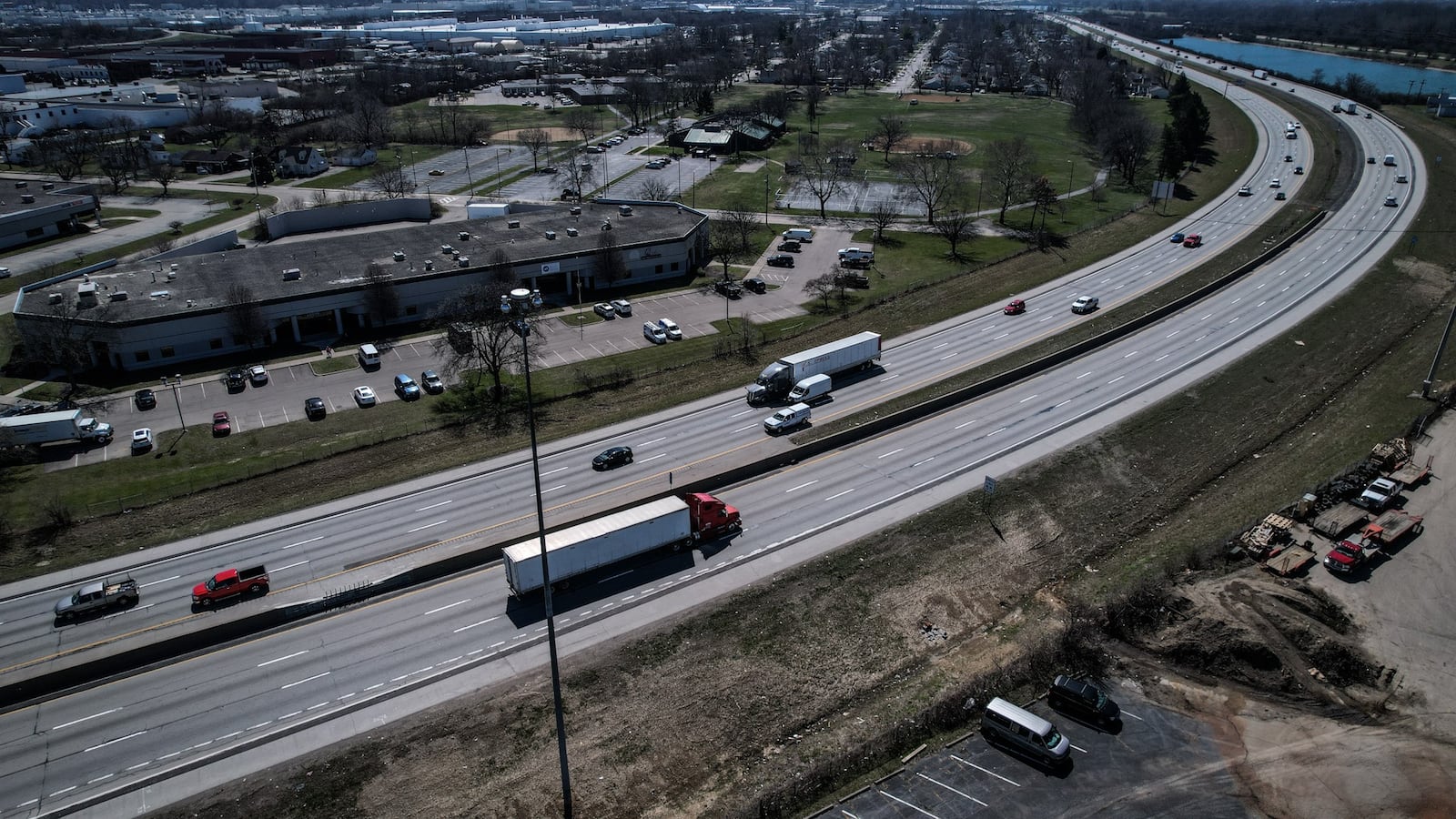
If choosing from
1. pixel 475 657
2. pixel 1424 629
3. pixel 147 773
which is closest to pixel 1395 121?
pixel 1424 629

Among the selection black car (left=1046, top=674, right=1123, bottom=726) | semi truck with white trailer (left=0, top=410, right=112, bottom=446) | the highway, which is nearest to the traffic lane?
black car (left=1046, top=674, right=1123, bottom=726)

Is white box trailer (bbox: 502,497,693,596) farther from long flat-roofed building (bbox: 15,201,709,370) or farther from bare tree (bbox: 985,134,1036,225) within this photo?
bare tree (bbox: 985,134,1036,225)

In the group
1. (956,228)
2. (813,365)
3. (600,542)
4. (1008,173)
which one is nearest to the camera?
(600,542)

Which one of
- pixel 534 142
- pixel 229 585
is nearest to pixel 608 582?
pixel 229 585

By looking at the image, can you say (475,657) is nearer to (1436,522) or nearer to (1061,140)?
(1436,522)

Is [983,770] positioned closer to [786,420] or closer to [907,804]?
[907,804]

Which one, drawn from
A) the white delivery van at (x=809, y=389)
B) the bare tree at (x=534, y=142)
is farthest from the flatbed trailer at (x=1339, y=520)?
the bare tree at (x=534, y=142)
